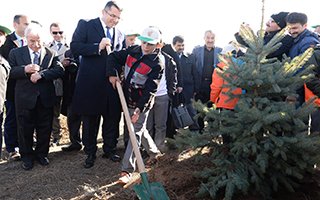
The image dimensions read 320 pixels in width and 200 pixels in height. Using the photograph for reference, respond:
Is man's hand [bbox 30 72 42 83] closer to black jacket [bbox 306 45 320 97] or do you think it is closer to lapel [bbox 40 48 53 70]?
lapel [bbox 40 48 53 70]

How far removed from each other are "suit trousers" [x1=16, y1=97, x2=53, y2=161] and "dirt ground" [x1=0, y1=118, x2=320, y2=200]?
0.82 feet

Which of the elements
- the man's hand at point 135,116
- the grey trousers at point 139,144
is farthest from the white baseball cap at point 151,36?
the grey trousers at point 139,144

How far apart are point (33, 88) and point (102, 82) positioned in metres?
1.06

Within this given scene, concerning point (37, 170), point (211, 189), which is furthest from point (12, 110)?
point (211, 189)

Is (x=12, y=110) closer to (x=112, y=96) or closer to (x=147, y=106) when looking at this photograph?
(x=112, y=96)

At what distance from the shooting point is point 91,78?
5.36 m

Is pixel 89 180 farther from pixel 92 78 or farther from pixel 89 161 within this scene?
pixel 92 78

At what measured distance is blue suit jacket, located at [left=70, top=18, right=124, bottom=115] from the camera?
5.35 m

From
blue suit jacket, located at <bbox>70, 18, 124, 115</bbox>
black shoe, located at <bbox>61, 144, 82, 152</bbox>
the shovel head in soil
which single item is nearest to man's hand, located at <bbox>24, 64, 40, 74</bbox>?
blue suit jacket, located at <bbox>70, 18, 124, 115</bbox>

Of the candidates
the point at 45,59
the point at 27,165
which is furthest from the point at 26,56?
the point at 27,165

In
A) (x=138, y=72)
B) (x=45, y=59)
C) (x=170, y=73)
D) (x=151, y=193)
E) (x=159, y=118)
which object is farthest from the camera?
(x=170, y=73)

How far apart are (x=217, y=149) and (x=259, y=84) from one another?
81 cm

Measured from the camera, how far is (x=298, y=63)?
3609mm

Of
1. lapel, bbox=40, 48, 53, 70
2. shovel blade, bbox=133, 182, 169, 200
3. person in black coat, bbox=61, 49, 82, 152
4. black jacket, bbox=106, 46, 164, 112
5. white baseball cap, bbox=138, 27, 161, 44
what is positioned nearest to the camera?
shovel blade, bbox=133, 182, 169, 200
